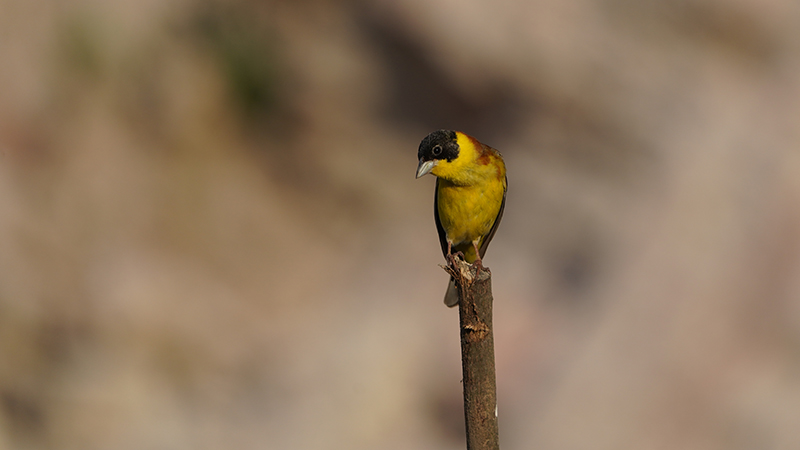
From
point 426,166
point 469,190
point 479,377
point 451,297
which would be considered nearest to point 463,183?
point 469,190

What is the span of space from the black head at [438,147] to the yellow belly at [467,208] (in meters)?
0.29

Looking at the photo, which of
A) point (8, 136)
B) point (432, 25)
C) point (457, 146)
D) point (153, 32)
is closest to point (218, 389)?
point (8, 136)

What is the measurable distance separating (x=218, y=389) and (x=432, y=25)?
5.41 metres

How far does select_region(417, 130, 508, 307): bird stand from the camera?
3639 mm

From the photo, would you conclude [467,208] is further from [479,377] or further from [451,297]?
[479,377]

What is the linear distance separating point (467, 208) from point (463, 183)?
0.53ft

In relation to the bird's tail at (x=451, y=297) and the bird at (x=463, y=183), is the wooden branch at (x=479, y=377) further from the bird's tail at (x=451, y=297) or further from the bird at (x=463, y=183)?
the bird's tail at (x=451, y=297)

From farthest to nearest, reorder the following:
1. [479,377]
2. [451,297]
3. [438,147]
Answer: [451,297], [438,147], [479,377]

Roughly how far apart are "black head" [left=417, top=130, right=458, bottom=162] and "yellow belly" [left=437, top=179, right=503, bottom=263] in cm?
29

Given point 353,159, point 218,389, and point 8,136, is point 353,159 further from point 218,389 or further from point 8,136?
point 8,136

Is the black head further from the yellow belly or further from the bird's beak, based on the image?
the yellow belly

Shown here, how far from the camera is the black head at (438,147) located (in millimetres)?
3604

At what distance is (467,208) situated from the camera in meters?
3.90

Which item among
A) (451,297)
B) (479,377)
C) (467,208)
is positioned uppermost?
(467,208)
